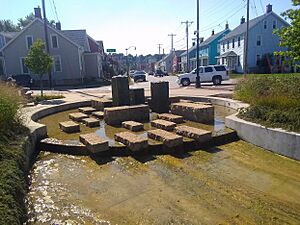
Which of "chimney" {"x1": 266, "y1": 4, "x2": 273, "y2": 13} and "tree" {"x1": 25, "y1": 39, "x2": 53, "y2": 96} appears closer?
"tree" {"x1": 25, "y1": 39, "x2": 53, "y2": 96}

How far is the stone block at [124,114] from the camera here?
28.5 ft

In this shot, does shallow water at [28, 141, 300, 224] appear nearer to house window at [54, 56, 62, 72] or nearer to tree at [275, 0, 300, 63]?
tree at [275, 0, 300, 63]

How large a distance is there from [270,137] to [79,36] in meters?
34.9

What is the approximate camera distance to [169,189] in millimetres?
4480

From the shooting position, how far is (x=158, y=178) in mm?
4898

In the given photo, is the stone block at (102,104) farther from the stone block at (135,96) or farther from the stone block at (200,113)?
the stone block at (200,113)

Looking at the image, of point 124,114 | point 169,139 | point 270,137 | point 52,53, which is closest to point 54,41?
point 52,53

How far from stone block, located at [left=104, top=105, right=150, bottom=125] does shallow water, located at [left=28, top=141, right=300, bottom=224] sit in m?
2.75

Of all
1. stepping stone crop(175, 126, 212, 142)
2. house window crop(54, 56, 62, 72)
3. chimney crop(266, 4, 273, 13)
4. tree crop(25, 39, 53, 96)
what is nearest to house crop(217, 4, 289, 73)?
chimney crop(266, 4, 273, 13)

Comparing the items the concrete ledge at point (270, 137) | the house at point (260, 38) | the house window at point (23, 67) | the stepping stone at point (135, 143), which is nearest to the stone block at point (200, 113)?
the concrete ledge at point (270, 137)

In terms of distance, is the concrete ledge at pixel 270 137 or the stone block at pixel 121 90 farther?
the stone block at pixel 121 90

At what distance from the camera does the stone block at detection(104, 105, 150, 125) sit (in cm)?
868

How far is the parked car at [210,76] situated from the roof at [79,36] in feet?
53.1

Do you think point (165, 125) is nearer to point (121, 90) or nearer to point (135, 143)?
point (135, 143)
